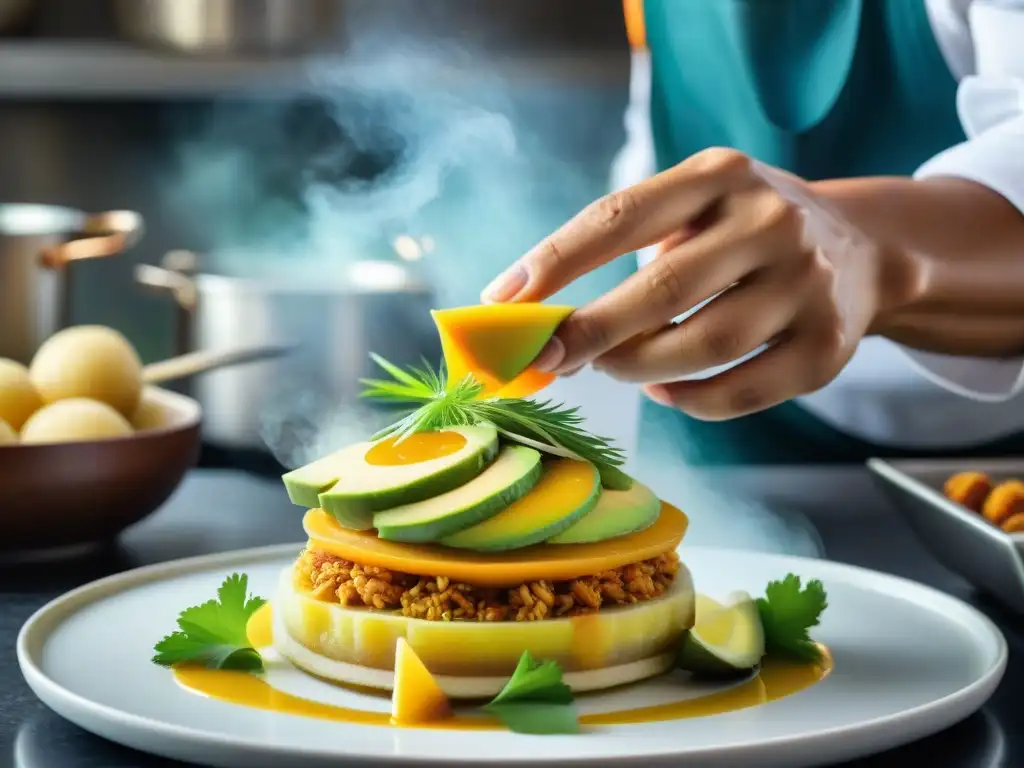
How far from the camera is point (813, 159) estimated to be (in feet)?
7.97

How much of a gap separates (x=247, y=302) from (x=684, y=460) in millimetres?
974

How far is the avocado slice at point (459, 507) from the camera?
0.98 metres

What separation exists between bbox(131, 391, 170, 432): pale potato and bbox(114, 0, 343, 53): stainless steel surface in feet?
4.58

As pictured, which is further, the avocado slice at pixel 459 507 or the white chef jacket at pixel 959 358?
the white chef jacket at pixel 959 358

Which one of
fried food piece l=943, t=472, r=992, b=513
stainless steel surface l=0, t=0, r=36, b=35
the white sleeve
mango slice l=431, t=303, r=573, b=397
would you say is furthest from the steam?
mango slice l=431, t=303, r=573, b=397

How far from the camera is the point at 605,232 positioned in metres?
1.14

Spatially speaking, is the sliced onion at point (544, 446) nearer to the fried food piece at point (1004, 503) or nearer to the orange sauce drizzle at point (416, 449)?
the orange sauce drizzle at point (416, 449)

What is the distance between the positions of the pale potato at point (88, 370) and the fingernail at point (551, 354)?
2.19 ft

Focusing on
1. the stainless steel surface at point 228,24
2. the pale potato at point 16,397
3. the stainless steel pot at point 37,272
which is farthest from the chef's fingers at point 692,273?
the stainless steel surface at point 228,24

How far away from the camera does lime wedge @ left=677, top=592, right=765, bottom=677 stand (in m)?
1.03

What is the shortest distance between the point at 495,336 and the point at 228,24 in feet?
6.48

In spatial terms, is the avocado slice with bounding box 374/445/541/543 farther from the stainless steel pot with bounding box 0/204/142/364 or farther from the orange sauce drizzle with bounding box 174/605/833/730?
the stainless steel pot with bounding box 0/204/142/364

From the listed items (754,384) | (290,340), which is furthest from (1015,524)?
(290,340)

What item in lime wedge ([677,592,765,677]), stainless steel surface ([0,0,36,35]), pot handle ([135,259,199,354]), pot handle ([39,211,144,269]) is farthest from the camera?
stainless steel surface ([0,0,36,35])
